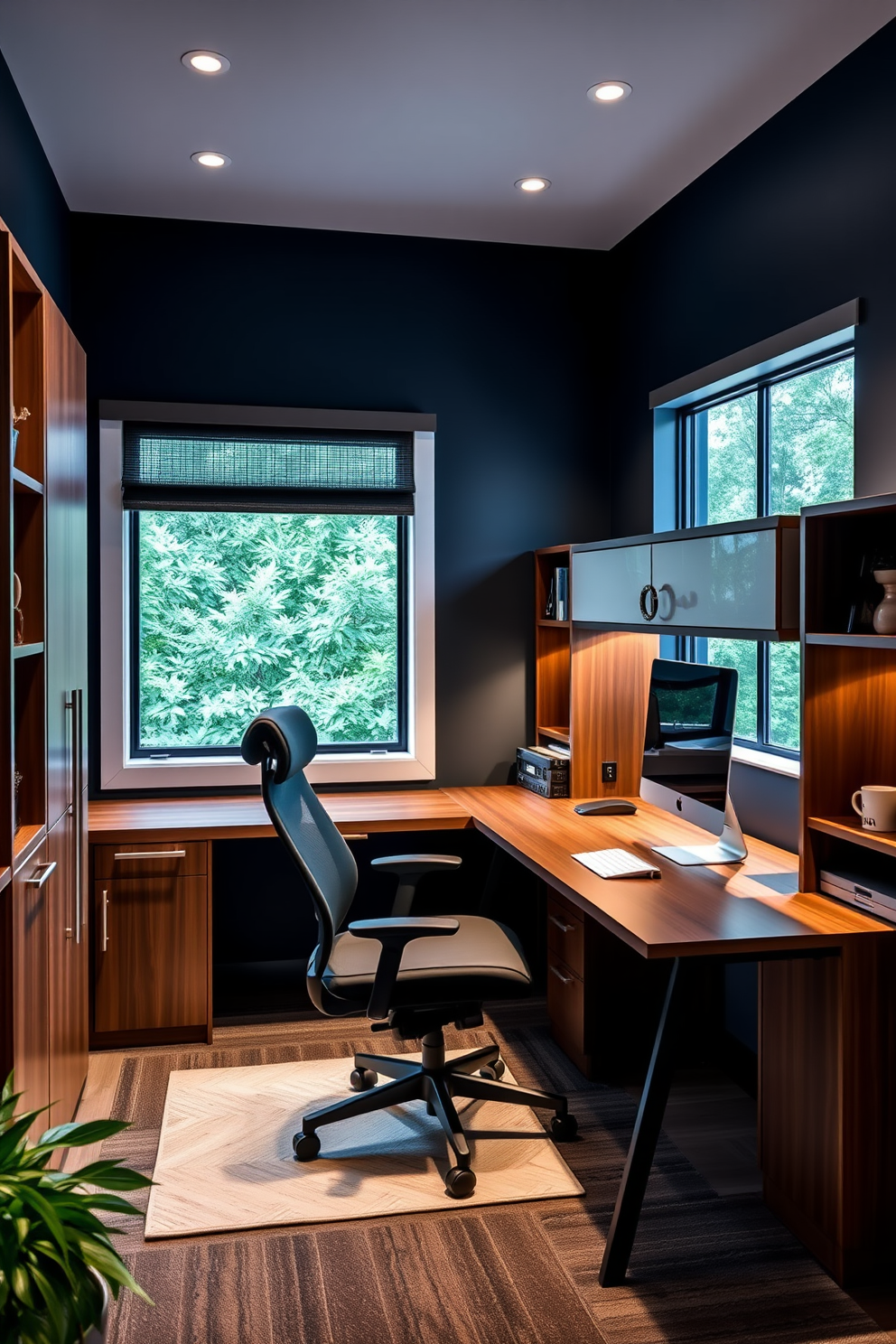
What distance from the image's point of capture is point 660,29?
263 centimetres

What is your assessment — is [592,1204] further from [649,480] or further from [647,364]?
[647,364]

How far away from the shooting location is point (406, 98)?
9.84ft

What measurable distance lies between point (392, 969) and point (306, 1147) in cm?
56

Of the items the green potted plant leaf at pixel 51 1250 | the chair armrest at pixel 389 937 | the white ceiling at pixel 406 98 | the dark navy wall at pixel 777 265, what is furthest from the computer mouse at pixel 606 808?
the green potted plant leaf at pixel 51 1250

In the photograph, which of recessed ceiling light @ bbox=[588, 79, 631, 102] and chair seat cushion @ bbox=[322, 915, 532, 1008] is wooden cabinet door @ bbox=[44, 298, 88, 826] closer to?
chair seat cushion @ bbox=[322, 915, 532, 1008]

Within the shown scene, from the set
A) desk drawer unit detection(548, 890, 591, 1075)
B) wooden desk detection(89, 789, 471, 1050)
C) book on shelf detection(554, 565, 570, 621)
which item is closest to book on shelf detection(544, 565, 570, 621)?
book on shelf detection(554, 565, 570, 621)

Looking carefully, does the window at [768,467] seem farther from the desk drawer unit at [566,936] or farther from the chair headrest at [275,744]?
the chair headrest at [275,744]

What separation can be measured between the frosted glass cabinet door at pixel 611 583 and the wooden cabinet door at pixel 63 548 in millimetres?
1617

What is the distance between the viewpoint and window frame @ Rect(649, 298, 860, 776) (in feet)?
9.45

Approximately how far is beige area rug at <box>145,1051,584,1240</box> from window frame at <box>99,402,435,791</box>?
3.79 feet

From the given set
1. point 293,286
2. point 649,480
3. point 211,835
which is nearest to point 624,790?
point 649,480

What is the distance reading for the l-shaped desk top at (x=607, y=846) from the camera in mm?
2240

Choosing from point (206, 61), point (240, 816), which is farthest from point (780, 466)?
point (240, 816)

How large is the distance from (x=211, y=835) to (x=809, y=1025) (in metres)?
1.93
